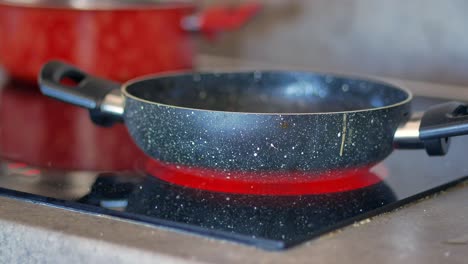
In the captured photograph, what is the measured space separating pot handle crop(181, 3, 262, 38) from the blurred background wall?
0.29 feet

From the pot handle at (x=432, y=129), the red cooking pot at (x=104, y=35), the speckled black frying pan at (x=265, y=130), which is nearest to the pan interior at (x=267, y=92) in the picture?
the speckled black frying pan at (x=265, y=130)

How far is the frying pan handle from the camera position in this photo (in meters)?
0.81

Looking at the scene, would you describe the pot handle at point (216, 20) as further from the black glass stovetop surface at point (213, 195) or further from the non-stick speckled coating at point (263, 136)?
the non-stick speckled coating at point (263, 136)

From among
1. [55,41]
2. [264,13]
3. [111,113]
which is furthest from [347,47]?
[111,113]

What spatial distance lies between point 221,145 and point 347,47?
665 mm

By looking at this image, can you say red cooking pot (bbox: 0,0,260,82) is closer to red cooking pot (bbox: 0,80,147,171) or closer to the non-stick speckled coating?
red cooking pot (bbox: 0,80,147,171)

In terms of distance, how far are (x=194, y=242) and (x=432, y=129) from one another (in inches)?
9.5

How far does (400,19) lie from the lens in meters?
1.22

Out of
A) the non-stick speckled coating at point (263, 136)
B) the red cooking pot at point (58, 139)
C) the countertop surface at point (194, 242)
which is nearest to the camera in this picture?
the countertop surface at point (194, 242)

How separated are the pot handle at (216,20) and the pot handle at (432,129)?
0.49m

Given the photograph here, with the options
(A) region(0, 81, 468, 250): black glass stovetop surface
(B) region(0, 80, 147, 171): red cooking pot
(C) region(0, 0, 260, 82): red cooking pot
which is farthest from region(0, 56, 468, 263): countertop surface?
(C) region(0, 0, 260, 82): red cooking pot

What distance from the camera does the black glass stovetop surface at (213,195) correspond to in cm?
60

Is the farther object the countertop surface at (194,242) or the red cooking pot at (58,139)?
the red cooking pot at (58,139)

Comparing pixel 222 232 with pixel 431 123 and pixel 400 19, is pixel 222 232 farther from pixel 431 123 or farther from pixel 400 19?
pixel 400 19
